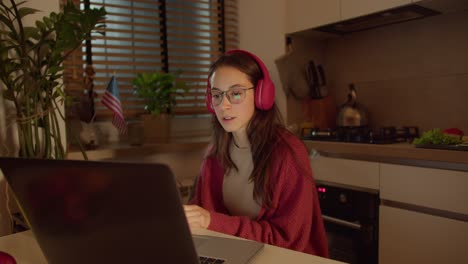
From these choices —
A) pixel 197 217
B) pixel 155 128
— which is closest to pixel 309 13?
pixel 155 128

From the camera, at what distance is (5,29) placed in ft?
4.31

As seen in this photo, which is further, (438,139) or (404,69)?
(404,69)

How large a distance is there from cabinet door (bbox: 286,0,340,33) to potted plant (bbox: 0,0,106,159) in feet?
4.55

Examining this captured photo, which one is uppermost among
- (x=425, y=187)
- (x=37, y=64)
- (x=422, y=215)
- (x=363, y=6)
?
(x=363, y=6)

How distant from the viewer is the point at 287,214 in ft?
3.11

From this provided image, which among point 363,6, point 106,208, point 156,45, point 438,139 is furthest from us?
point 156,45

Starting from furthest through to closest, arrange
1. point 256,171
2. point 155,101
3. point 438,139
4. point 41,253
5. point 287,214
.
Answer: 1. point 155,101
2. point 438,139
3. point 256,171
4. point 287,214
5. point 41,253

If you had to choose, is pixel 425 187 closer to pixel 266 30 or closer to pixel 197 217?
pixel 197 217

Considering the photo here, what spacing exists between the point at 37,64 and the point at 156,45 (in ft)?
3.69

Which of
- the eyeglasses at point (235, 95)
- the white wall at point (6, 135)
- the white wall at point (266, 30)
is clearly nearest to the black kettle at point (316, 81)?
the white wall at point (266, 30)

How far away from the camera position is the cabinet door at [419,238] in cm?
142

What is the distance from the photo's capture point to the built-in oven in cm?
171

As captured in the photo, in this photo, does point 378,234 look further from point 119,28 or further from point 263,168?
point 119,28

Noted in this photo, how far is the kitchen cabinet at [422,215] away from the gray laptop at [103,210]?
139cm
